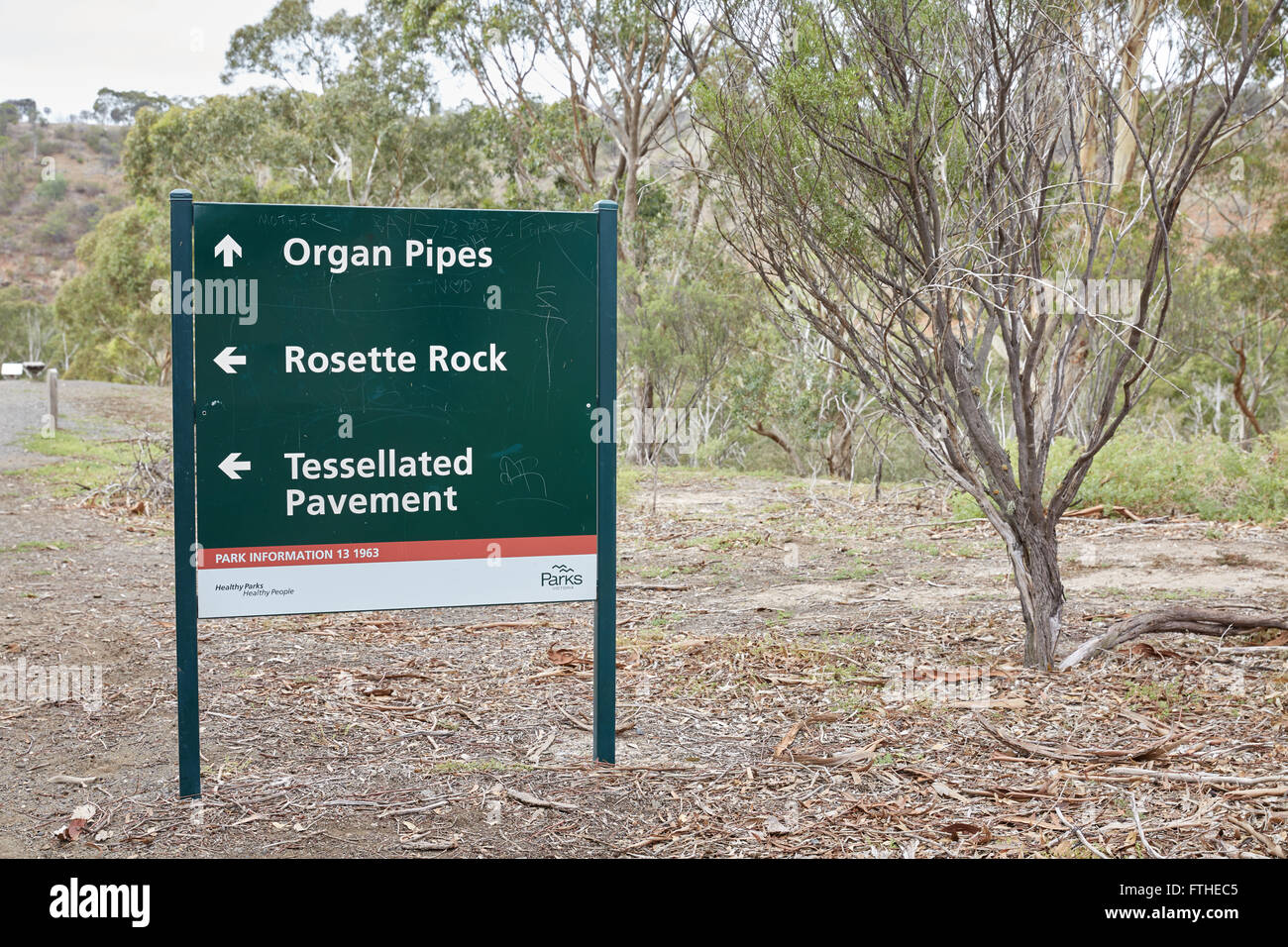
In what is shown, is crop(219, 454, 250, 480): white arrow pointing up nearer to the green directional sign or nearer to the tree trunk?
the green directional sign

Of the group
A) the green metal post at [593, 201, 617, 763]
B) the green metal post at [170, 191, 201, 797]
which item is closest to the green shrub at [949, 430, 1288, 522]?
the green metal post at [593, 201, 617, 763]

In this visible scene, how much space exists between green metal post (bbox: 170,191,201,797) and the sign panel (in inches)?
1.9

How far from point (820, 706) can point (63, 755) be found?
341 cm

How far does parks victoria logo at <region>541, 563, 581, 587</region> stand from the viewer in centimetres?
448

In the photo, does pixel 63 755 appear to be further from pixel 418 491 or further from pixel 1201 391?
pixel 1201 391

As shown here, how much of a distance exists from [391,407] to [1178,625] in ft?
14.1

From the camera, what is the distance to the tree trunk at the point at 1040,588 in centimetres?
573

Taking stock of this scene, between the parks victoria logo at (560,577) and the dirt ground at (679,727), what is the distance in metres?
0.79

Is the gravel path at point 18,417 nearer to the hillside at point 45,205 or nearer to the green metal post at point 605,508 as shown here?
the green metal post at point 605,508

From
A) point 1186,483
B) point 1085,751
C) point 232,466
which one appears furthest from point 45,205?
point 1085,751

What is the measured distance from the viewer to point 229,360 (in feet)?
13.6

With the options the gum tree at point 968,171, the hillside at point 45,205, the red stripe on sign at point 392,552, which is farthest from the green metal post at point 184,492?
the hillside at point 45,205

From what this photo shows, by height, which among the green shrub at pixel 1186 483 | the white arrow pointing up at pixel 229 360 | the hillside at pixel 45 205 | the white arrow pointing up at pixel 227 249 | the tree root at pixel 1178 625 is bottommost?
the tree root at pixel 1178 625
